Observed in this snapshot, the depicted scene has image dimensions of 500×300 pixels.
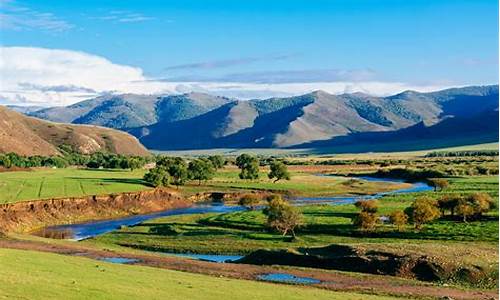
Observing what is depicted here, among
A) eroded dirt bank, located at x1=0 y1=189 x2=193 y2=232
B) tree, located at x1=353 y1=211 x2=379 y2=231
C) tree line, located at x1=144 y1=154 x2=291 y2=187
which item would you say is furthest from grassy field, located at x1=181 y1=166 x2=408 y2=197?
tree, located at x1=353 y1=211 x2=379 y2=231

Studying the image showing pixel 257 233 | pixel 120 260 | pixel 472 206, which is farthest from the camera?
pixel 472 206

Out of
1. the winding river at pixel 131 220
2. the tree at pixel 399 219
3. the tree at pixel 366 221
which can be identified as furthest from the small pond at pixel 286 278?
the winding river at pixel 131 220

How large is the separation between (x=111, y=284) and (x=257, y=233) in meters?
39.8

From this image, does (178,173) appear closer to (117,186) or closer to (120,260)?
(117,186)

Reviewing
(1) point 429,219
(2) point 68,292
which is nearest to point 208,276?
(2) point 68,292

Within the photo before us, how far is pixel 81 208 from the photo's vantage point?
106188 millimetres

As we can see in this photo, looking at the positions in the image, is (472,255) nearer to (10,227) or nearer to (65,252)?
(65,252)

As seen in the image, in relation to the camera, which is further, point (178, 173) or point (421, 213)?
point (178, 173)

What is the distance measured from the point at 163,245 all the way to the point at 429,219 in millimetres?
32911

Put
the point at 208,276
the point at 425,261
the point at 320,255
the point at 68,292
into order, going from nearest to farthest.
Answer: the point at 68,292 → the point at 208,276 → the point at 425,261 → the point at 320,255

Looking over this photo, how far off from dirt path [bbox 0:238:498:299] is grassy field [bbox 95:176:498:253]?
1001 cm

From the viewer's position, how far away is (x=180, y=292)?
126 feet

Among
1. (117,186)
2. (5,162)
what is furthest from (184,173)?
(5,162)

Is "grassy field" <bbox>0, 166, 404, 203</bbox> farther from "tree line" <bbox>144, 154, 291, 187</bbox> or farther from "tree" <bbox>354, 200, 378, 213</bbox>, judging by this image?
"tree" <bbox>354, 200, 378, 213</bbox>
